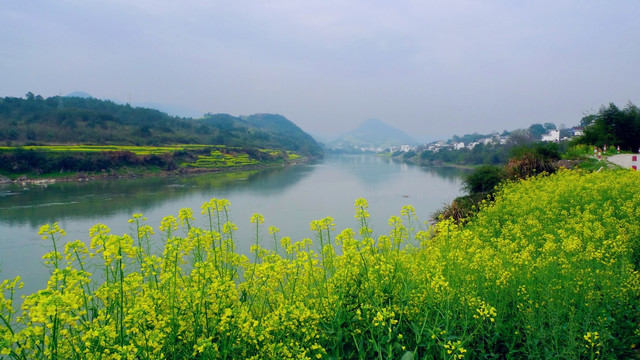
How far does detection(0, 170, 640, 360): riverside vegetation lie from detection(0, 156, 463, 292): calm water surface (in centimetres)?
904

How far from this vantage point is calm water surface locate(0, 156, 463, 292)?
570 inches

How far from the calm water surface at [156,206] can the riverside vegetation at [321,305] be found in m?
9.04

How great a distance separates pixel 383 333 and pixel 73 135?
6024 cm

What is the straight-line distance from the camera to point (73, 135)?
50.8m

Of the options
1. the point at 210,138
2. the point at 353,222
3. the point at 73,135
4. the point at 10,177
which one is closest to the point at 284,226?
the point at 353,222

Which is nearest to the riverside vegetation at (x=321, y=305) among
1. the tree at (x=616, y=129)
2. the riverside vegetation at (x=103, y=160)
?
the tree at (x=616, y=129)

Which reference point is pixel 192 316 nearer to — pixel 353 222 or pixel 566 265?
pixel 566 265

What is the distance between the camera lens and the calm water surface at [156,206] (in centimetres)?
1448

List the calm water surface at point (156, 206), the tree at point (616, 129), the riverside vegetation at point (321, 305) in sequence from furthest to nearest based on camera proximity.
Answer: the tree at point (616, 129), the calm water surface at point (156, 206), the riverside vegetation at point (321, 305)

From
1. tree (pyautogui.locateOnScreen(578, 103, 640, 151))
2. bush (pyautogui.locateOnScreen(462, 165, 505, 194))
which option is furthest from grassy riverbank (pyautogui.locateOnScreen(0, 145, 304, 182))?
tree (pyautogui.locateOnScreen(578, 103, 640, 151))

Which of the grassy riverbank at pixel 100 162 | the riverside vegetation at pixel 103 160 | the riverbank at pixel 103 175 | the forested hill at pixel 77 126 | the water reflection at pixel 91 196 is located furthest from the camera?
the forested hill at pixel 77 126

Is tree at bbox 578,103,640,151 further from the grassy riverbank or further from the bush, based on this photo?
the grassy riverbank

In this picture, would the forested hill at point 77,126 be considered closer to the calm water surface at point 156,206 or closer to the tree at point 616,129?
the calm water surface at point 156,206

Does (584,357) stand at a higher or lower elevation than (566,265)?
lower
